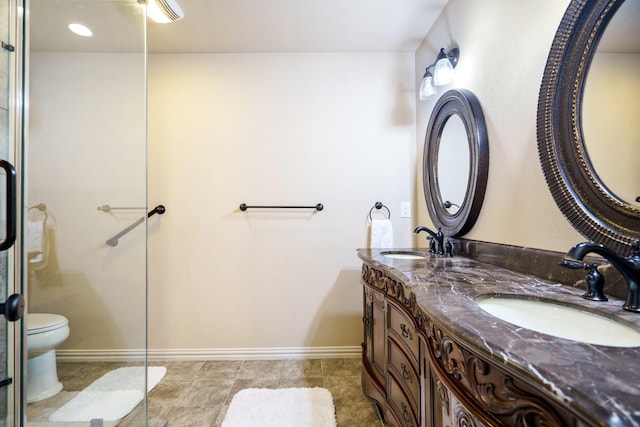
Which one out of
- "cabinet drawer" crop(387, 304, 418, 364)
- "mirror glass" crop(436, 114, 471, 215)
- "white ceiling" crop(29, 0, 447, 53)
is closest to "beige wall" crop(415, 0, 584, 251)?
"mirror glass" crop(436, 114, 471, 215)

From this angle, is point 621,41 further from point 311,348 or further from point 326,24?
point 311,348

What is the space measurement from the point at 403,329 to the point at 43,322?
5.53 feet

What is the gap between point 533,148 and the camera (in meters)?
0.98

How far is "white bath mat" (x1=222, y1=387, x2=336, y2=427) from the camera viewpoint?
4.43 feet

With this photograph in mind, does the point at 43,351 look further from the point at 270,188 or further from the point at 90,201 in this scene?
the point at 270,188

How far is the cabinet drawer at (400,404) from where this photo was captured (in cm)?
97

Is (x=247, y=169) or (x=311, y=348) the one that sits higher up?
(x=247, y=169)

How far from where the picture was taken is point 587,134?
2.54 ft

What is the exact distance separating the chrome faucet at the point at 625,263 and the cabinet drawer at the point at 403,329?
1.76 ft

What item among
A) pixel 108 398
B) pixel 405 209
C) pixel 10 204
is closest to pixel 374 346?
pixel 405 209

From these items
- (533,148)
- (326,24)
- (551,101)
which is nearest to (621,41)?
(551,101)

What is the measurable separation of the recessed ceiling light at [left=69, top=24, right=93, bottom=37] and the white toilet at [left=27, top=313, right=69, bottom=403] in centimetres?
140

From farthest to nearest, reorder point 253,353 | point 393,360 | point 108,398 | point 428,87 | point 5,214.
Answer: point 253,353
point 428,87
point 108,398
point 393,360
point 5,214

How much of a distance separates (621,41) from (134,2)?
2.07 meters
